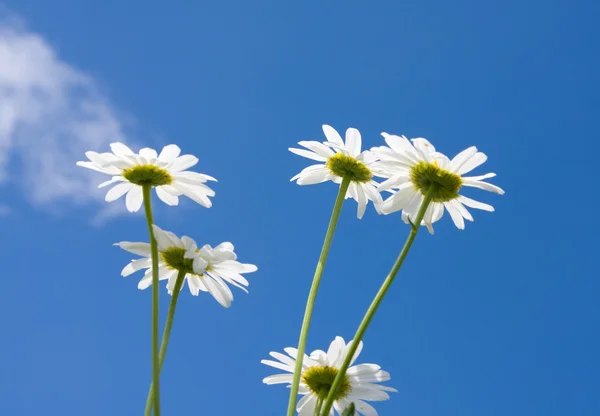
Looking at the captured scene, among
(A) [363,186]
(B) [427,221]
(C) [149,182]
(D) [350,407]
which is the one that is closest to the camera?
(D) [350,407]

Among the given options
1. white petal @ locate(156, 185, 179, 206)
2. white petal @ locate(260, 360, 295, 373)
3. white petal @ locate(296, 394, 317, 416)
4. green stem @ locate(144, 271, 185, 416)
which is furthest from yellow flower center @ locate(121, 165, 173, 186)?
white petal @ locate(296, 394, 317, 416)

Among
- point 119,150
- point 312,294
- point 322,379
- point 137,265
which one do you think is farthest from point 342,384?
point 119,150

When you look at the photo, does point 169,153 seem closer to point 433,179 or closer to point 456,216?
point 433,179

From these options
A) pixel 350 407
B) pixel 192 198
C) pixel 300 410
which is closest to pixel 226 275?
pixel 192 198

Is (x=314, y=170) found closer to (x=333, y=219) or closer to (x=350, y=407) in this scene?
(x=333, y=219)

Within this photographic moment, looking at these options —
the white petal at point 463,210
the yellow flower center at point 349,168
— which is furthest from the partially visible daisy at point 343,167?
the white petal at point 463,210

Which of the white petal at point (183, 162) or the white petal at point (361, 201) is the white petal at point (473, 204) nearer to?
the white petal at point (361, 201)
